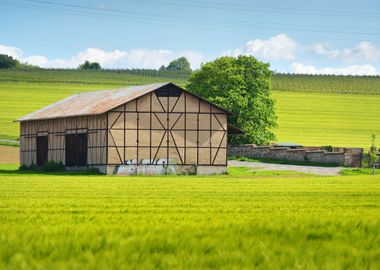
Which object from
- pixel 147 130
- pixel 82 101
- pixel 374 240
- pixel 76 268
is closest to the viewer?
pixel 76 268

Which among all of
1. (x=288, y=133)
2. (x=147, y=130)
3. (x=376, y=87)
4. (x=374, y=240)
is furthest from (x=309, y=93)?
(x=374, y=240)

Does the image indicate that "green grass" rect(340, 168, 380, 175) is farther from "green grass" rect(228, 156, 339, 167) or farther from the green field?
the green field

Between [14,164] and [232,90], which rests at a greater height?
[232,90]

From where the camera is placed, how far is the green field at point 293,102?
436ft

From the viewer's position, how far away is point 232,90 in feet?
322

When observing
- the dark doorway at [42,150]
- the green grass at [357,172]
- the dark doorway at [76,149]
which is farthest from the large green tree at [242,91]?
the dark doorway at [76,149]

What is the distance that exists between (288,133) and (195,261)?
125119 millimetres

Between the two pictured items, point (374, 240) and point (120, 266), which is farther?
point (374, 240)

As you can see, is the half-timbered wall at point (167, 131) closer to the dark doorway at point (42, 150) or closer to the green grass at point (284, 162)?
the dark doorway at point (42, 150)

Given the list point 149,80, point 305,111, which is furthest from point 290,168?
point 149,80

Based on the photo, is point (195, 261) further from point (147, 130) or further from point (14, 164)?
point (14, 164)

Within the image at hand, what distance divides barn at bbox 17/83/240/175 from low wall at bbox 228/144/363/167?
45.1ft

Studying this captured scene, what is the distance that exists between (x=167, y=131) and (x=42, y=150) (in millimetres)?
12320

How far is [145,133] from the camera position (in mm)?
72250
